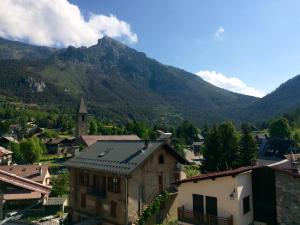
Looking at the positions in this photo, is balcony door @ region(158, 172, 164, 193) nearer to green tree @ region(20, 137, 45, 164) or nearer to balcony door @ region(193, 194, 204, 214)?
balcony door @ region(193, 194, 204, 214)

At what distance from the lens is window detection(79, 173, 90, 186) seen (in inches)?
1410

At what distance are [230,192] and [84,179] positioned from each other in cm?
1865

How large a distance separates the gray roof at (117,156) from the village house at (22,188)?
5.16 meters

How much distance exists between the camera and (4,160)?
3332 inches

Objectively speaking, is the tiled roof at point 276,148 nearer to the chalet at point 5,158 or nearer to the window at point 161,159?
the window at point 161,159

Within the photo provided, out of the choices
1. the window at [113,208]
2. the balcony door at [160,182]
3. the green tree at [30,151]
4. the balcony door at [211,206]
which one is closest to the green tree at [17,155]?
the green tree at [30,151]

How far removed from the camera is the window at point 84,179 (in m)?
35.8

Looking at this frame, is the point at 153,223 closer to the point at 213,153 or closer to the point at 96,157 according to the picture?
the point at 96,157

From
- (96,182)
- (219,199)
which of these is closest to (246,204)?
(219,199)

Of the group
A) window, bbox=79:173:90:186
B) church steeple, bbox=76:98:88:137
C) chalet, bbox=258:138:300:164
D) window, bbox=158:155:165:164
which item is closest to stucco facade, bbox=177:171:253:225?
window, bbox=158:155:165:164

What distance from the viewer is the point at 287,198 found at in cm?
2152

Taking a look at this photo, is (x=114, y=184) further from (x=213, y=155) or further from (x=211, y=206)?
(x=213, y=155)

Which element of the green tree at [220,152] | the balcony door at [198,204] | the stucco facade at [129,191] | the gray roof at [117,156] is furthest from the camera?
the green tree at [220,152]

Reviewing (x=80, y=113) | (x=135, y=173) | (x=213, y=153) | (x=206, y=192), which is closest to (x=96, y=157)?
(x=135, y=173)
